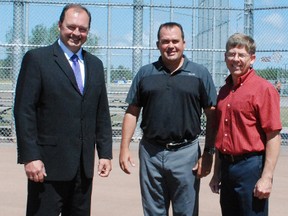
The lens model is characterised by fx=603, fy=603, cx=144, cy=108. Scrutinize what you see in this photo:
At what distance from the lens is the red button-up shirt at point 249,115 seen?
4004 millimetres

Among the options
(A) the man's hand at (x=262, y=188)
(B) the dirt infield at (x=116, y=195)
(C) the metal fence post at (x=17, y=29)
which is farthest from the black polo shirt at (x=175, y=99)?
(C) the metal fence post at (x=17, y=29)

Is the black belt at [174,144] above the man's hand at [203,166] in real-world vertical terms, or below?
above

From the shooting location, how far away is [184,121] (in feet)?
15.2

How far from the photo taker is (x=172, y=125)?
463cm

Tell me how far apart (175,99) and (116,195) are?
345 centimetres

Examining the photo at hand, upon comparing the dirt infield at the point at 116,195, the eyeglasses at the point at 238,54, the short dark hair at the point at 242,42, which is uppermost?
the short dark hair at the point at 242,42

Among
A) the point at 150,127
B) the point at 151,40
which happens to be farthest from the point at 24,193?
the point at 151,40

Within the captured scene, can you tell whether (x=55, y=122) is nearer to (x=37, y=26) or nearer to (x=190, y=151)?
(x=190, y=151)

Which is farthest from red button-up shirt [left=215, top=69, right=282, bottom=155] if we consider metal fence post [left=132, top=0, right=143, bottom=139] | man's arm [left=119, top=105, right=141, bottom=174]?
metal fence post [left=132, top=0, right=143, bottom=139]

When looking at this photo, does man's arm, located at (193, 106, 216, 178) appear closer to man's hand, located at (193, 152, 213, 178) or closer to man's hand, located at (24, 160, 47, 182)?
man's hand, located at (193, 152, 213, 178)

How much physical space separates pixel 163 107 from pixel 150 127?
0.64ft

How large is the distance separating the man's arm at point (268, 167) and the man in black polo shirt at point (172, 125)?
70 centimetres

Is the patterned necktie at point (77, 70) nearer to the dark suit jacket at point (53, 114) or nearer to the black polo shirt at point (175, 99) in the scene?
the dark suit jacket at point (53, 114)

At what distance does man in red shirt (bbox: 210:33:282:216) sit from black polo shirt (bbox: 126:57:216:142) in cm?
44
